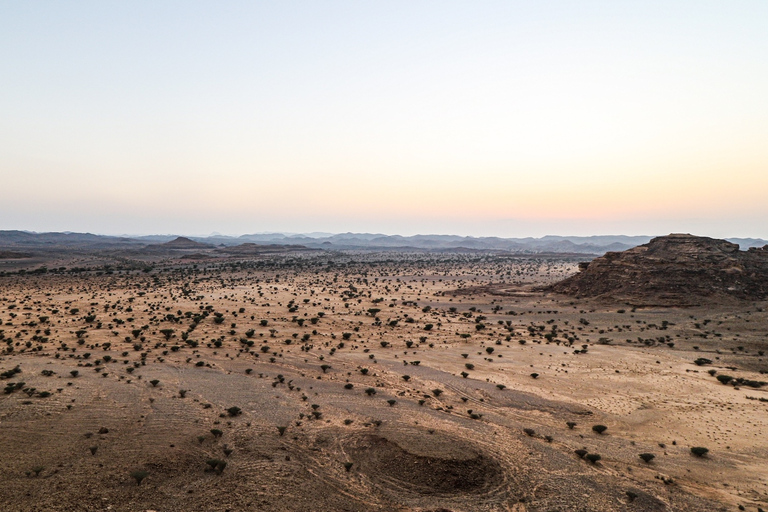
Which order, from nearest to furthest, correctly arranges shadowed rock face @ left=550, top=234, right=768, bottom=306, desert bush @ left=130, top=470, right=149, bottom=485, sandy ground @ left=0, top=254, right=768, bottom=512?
desert bush @ left=130, top=470, right=149, bottom=485 < sandy ground @ left=0, top=254, right=768, bottom=512 < shadowed rock face @ left=550, top=234, right=768, bottom=306

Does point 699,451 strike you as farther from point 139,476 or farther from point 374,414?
point 139,476

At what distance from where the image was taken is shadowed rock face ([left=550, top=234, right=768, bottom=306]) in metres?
42.6

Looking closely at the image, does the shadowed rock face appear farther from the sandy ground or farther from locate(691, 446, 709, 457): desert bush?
locate(691, 446, 709, 457): desert bush

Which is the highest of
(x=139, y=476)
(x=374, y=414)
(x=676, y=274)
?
(x=676, y=274)

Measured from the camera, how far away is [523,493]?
11.8 meters

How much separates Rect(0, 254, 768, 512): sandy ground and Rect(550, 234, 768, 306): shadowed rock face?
8.42 meters

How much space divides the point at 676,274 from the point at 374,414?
47.1m

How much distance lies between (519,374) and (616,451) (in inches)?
330

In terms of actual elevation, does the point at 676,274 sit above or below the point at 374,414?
above

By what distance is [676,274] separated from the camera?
150 feet

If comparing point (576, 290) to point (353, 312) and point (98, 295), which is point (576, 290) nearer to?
point (353, 312)

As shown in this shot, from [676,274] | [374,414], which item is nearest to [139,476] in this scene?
[374,414]

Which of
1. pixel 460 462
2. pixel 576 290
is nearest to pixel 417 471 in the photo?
pixel 460 462

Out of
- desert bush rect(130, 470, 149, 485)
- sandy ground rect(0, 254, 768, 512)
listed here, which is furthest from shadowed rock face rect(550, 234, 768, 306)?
desert bush rect(130, 470, 149, 485)
